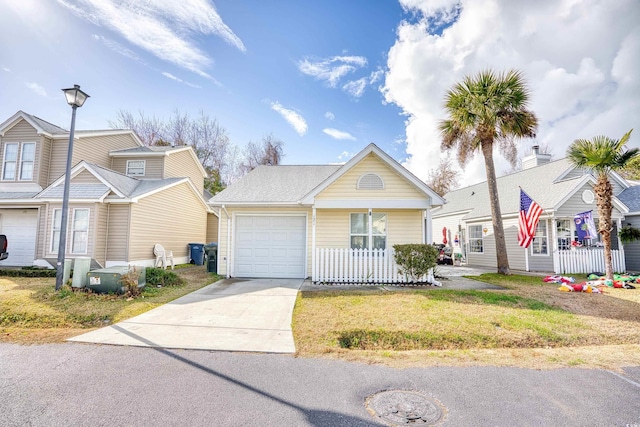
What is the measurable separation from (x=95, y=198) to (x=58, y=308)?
6314 millimetres

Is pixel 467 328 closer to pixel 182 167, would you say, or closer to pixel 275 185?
pixel 275 185

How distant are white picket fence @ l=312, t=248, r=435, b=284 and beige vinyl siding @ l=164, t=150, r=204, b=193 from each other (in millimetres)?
11845

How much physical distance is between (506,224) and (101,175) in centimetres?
1980

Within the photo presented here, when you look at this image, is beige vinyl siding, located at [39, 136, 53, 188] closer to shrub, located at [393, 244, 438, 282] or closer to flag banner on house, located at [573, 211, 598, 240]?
shrub, located at [393, 244, 438, 282]

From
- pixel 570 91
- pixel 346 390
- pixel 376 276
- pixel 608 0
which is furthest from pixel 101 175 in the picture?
pixel 570 91

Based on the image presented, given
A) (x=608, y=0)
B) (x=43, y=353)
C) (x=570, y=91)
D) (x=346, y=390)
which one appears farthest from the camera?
(x=570, y=91)

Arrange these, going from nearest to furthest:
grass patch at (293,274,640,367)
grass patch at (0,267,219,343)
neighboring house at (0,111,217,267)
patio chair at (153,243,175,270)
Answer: grass patch at (293,274,640,367) → grass patch at (0,267,219,343) → neighboring house at (0,111,217,267) → patio chair at (153,243,175,270)

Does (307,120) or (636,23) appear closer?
(636,23)

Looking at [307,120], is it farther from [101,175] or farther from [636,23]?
[636,23]

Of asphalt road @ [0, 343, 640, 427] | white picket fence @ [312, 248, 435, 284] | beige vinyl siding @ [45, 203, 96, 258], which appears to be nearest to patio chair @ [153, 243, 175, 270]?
beige vinyl siding @ [45, 203, 96, 258]

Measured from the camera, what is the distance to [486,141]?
40.6 ft

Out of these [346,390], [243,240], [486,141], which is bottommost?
[346,390]

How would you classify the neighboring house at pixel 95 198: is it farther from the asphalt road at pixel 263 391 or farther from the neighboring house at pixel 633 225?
the neighboring house at pixel 633 225

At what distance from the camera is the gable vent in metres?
10.6
